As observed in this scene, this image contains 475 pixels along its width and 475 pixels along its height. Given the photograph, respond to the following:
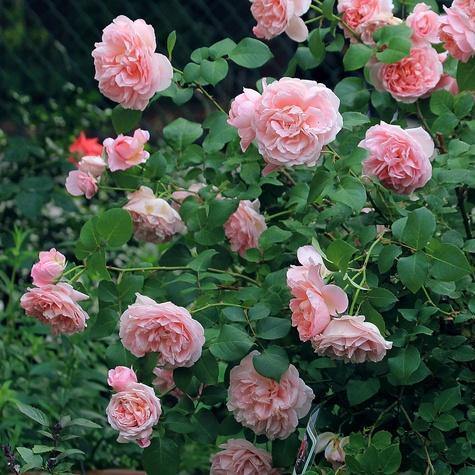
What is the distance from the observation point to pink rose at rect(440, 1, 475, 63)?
1.93 m

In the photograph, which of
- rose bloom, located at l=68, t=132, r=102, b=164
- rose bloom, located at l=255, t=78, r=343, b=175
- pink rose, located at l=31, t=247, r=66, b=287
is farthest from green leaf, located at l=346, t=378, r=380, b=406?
rose bloom, located at l=68, t=132, r=102, b=164

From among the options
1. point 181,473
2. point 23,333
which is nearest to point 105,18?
point 23,333

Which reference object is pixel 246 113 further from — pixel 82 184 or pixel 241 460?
pixel 241 460

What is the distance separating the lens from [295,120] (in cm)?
175

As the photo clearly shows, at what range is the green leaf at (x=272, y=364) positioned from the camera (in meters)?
1.80

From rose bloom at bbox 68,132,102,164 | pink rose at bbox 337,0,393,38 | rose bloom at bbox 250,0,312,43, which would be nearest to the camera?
rose bloom at bbox 250,0,312,43

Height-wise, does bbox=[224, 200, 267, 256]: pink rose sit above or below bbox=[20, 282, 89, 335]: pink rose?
below

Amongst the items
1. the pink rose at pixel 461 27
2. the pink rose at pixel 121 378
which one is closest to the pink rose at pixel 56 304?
the pink rose at pixel 121 378

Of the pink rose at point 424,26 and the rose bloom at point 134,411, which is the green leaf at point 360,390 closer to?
the rose bloom at point 134,411

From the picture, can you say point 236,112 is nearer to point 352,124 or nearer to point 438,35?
point 352,124

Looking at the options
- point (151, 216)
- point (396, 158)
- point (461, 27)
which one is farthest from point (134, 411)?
point (461, 27)

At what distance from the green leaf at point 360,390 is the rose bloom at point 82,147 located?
5.28 feet

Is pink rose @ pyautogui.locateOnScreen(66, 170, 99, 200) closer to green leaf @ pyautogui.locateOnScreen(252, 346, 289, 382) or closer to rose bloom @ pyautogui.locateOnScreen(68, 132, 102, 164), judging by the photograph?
green leaf @ pyautogui.locateOnScreen(252, 346, 289, 382)

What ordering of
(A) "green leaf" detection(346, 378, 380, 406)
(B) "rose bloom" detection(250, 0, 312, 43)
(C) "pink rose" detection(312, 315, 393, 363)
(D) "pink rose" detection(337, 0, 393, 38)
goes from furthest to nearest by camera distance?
(D) "pink rose" detection(337, 0, 393, 38)
(B) "rose bloom" detection(250, 0, 312, 43)
(A) "green leaf" detection(346, 378, 380, 406)
(C) "pink rose" detection(312, 315, 393, 363)
